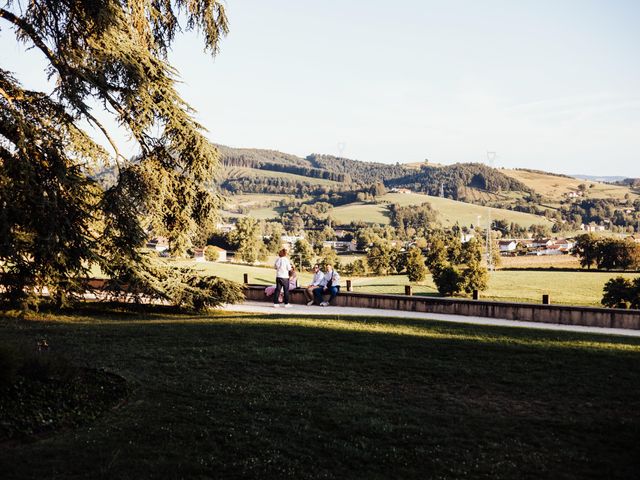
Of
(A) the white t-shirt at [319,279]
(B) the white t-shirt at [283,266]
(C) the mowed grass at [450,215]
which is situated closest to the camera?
(B) the white t-shirt at [283,266]

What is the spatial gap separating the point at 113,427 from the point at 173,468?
140cm

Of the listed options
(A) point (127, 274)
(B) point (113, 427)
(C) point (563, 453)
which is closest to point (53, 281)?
(A) point (127, 274)

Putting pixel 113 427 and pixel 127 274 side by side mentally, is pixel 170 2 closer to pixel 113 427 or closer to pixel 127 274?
pixel 127 274

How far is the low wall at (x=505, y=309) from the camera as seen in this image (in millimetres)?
16312

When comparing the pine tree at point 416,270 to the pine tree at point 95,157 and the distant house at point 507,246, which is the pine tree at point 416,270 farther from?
the pine tree at point 95,157

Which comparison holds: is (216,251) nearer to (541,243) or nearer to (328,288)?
(328,288)

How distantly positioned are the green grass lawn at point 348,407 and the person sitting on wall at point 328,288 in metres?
7.71

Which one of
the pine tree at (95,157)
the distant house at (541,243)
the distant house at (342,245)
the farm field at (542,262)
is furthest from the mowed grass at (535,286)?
the distant house at (541,243)

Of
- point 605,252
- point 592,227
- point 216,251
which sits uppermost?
point 592,227

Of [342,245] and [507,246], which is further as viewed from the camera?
[342,245]

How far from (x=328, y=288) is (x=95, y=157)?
28.1 feet

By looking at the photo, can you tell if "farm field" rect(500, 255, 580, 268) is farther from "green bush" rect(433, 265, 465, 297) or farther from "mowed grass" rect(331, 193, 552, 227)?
"mowed grass" rect(331, 193, 552, 227)

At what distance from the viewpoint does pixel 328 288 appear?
68.6ft

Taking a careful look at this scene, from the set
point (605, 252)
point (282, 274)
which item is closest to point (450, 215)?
point (605, 252)
